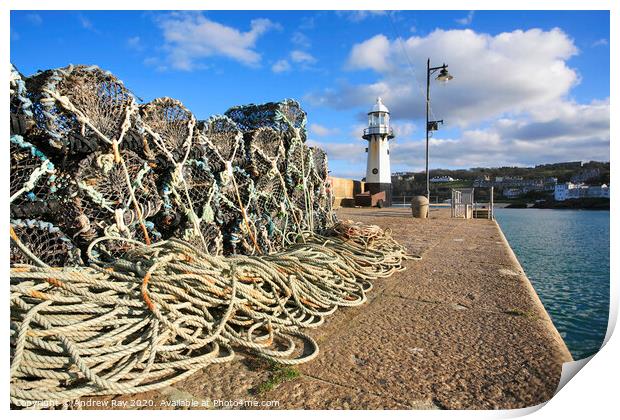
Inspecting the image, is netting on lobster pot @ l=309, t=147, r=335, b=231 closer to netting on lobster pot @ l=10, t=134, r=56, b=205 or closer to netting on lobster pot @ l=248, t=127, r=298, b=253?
netting on lobster pot @ l=248, t=127, r=298, b=253

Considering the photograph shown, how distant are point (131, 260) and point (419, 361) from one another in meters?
1.66

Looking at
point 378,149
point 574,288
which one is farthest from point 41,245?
point 378,149

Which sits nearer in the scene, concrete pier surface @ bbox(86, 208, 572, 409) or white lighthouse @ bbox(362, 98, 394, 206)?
concrete pier surface @ bbox(86, 208, 572, 409)

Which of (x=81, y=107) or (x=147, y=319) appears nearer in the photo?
(x=147, y=319)

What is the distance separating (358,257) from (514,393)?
2127 millimetres

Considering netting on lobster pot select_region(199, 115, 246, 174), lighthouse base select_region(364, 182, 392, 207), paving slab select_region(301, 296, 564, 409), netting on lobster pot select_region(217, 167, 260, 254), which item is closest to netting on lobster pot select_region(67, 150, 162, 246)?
netting on lobster pot select_region(199, 115, 246, 174)

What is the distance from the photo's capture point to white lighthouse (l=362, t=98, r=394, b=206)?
22.6 metres

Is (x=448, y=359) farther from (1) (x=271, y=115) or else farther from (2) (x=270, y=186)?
(1) (x=271, y=115)

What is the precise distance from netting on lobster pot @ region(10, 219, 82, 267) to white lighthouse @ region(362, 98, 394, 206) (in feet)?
69.4

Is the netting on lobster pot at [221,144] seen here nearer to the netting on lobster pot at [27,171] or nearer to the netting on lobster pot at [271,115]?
the netting on lobster pot at [271,115]

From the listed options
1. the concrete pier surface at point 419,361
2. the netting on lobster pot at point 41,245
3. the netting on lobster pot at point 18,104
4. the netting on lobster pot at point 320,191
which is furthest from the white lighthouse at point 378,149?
the netting on lobster pot at point 18,104

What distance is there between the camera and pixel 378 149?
22.7 metres

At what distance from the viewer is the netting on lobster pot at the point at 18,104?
1.78 m
